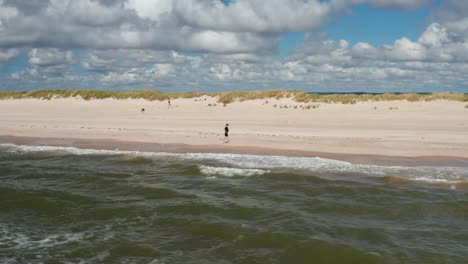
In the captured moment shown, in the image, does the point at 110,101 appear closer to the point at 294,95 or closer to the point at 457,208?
the point at 294,95

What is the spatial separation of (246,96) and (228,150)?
28760mm

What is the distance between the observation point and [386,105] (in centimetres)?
3834

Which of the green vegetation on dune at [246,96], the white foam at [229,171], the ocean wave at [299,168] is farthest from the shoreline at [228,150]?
the green vegetation on dune at [246,96]

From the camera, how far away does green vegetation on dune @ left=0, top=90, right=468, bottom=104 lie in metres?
40.6

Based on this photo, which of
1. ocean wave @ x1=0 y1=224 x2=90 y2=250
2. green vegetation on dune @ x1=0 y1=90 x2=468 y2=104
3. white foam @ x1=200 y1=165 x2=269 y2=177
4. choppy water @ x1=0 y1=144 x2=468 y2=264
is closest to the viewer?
choppy water @ x1=0 y1=144 x2=468 y2=264

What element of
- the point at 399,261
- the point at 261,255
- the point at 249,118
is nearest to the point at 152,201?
the point at 261,255

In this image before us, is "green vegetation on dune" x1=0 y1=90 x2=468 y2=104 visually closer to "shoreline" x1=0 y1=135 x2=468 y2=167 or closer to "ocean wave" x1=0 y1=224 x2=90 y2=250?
"shoreline" x1=0 y1=135 x2=468 y2=167

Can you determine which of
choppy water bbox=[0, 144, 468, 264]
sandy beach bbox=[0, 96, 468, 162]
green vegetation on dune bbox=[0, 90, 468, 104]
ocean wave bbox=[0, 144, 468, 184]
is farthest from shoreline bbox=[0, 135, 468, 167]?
A: green vegetation on dune bbox=[0, 90, 468, 104]

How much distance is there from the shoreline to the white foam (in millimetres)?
3267

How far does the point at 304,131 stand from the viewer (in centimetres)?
2389

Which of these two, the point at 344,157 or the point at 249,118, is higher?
the point at 249,118

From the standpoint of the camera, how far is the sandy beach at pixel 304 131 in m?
18.0

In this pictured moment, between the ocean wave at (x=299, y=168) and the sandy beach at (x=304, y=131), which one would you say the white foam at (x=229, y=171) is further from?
the sandy beach at (x=304, y=131)

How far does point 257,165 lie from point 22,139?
665 inches
